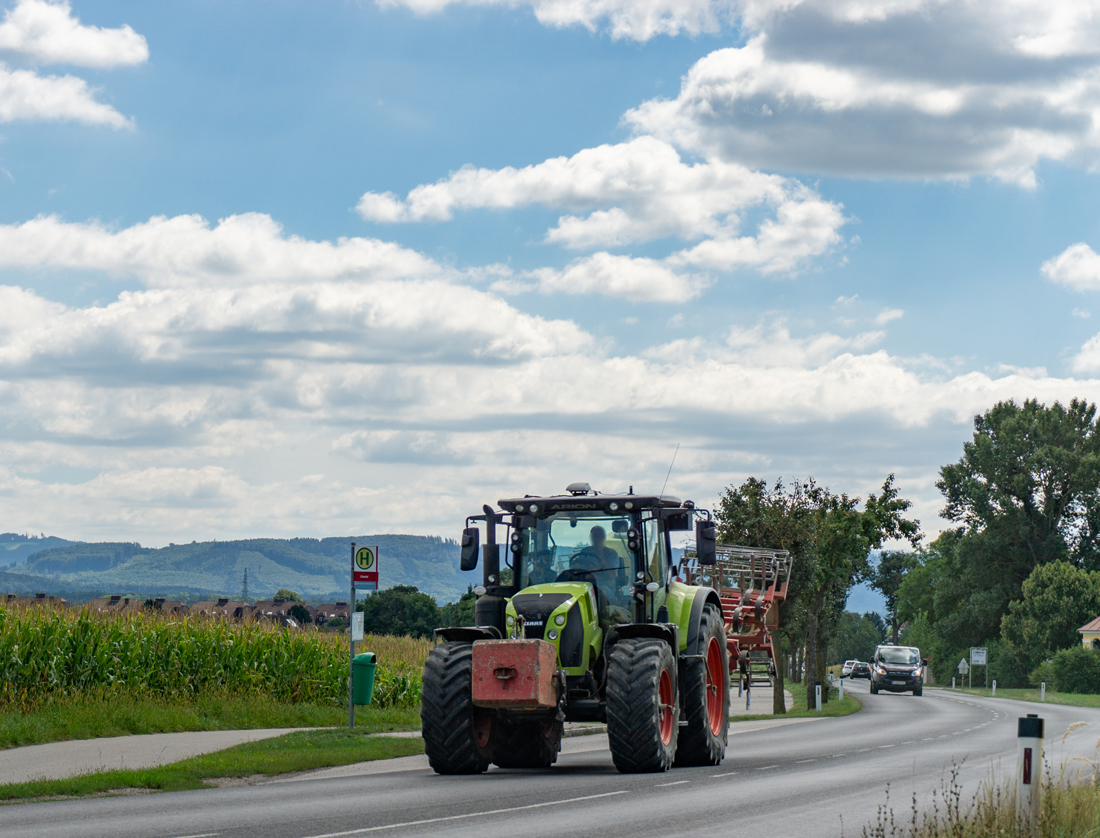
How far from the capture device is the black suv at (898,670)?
198 feet

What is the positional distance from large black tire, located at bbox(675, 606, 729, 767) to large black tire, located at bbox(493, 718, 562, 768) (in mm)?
1602

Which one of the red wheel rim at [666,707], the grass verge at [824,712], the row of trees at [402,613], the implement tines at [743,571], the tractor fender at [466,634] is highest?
the implement tines at [743,571]

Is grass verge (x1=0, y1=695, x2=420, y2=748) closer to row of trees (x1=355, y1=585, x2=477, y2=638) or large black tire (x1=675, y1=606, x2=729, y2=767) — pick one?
large black tire (x1=675, y1=606, x2=729, y2=767)

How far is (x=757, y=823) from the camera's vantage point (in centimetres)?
1152

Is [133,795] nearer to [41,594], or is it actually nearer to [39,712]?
[39,712]

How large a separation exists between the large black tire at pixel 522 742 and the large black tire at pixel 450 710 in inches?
38.2

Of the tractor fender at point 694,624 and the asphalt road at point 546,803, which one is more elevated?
the tractor fender at point 694,624

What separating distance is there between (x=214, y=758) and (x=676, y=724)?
234 inches

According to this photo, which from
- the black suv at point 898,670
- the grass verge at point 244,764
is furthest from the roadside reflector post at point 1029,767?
the black suv at point 898,670

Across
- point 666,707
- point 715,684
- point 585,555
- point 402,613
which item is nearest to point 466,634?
point 585,555

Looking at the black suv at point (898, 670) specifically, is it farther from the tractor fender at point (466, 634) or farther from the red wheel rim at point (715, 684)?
the tractor fender at point (466, 634)

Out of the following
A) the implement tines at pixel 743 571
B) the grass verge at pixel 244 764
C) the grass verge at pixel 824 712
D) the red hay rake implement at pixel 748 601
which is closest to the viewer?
the grass verge at pixel 244 764

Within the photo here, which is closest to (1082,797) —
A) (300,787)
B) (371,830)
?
(371,830)

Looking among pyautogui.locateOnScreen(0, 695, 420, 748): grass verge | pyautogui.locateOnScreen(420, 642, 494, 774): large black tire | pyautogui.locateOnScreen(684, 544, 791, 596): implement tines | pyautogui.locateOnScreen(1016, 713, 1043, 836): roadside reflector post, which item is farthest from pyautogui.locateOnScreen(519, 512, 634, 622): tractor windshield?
pyautogui.locateOnScreen(684, 544, 791, 596): implement tines
